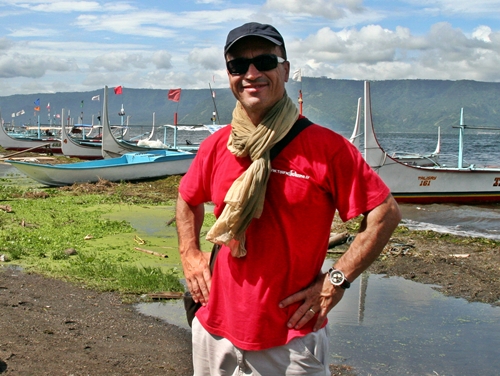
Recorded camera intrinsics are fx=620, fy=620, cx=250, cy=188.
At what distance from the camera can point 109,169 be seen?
19234 millimetres

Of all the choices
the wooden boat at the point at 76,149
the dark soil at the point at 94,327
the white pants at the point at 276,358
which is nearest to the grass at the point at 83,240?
the dark soil at the point at 94,327

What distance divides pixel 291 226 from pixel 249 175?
270 millimetres

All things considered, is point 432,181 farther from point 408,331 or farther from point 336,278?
point 336,278

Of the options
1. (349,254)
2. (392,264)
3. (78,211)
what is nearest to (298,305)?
(349,254)

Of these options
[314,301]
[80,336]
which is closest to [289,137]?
[314,301]

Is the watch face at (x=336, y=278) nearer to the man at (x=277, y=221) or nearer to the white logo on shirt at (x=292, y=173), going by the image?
the man at (x=277, y=221)

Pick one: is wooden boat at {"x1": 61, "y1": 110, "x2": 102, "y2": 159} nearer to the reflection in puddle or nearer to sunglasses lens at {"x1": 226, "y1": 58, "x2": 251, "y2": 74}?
the reflection in puddle

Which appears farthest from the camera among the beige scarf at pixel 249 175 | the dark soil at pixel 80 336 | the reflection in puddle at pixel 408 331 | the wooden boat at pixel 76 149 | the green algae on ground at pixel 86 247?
the wooden boat at pixel 76 149

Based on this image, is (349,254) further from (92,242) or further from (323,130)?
(92,242)

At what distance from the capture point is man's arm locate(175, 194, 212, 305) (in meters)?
2.79

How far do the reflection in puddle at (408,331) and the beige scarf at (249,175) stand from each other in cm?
295

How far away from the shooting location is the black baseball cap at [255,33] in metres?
2.54

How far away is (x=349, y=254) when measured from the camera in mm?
2586

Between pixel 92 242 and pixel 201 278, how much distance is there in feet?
24.6
